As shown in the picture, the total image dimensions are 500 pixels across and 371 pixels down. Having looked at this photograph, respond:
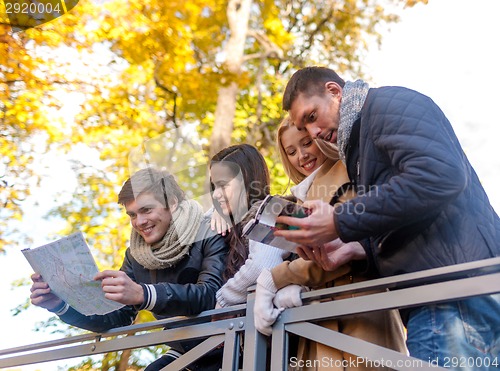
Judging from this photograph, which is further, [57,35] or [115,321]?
[57,35]

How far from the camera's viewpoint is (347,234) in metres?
1.95

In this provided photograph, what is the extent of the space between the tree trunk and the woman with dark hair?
14.1 ft

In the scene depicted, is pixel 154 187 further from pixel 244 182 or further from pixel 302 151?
pixel 302 151

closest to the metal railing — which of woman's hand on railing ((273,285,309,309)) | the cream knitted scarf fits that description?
woman's hand on railing ((273,285,309,309))

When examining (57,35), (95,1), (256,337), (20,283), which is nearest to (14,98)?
(57,35)

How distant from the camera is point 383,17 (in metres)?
12.9

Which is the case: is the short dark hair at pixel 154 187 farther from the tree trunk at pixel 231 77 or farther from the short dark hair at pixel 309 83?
the tree trunk at pixel 231 77

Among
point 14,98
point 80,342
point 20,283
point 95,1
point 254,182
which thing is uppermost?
point 95,1

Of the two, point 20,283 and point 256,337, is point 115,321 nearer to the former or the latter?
point 256,337

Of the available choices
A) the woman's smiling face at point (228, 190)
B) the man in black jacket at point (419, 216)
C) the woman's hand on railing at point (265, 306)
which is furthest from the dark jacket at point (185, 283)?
the man in black jacket at point (419, 216)

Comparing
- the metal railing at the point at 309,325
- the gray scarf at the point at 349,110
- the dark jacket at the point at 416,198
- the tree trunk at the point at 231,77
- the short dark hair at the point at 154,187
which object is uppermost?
the tree trunk at the point at 231,77

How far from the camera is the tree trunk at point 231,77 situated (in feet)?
27.5

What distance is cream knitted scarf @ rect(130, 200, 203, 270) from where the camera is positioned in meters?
3.08

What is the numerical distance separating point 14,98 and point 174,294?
18.4 ft
